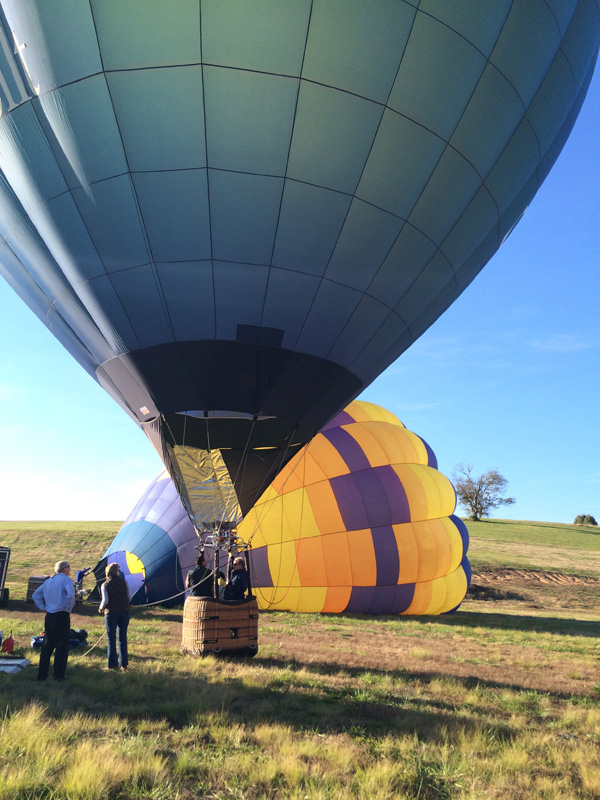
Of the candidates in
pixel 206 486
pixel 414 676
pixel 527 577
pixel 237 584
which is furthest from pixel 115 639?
pixel 527 577

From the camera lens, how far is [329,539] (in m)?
11.5

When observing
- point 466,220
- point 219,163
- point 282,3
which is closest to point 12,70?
point 219,163

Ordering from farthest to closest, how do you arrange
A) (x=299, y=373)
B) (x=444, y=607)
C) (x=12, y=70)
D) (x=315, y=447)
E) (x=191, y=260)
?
(x=444, y=607) < (x=315, y=447) < (x=299, y=373) < (x=191, y=260) < (x=12, y=70)

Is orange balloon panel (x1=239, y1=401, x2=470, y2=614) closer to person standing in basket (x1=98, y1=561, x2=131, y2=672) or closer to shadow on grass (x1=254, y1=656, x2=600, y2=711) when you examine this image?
shadow on grass (x1=254, y1=656, x2=600, y2=711)

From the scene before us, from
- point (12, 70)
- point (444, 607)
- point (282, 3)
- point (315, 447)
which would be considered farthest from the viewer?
point (444, 607)

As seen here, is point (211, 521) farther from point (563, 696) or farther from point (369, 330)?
point (563, 696)

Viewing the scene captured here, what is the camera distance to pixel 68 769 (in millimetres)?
2957

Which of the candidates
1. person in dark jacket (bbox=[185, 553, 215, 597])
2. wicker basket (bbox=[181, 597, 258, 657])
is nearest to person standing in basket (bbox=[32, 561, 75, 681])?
wicker basket (bbox=[181, 597, 258, 657])

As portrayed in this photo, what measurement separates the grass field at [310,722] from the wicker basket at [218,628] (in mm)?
208

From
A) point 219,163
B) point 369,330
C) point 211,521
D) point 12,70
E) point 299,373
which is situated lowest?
point 211,521

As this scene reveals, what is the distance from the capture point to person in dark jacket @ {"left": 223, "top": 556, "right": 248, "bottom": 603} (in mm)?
6840

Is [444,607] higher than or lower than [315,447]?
lower

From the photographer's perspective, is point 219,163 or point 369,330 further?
point 369,330

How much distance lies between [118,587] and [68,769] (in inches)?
122
